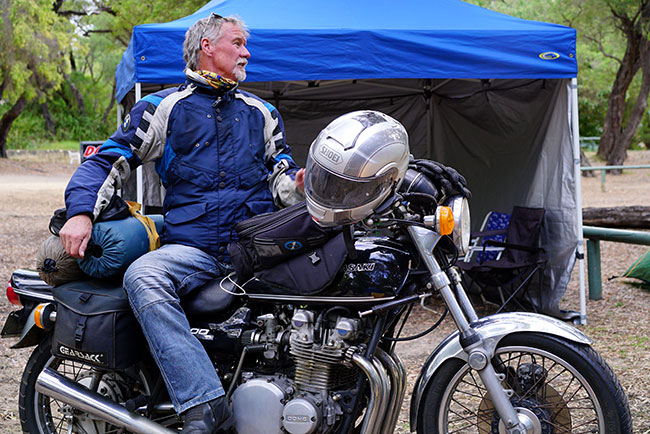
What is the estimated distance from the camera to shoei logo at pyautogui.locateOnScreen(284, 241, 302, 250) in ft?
8.85

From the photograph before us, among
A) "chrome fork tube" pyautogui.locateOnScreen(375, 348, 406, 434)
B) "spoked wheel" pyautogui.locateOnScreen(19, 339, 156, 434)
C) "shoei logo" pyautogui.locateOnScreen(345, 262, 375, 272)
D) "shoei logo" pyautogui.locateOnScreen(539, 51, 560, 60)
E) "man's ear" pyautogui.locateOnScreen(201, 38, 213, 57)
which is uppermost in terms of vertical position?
"man's ear" pyautogui.locateOnScreen(201, 38, 213, 57)

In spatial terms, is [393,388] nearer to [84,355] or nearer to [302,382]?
[302,382]

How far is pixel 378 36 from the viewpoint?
572 centimetres

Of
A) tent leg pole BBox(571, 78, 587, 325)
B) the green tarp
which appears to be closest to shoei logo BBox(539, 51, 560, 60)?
tent leg pole BBox(571, 78, 587, 325)

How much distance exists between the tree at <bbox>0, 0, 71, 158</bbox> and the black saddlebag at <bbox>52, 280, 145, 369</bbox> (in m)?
24.6

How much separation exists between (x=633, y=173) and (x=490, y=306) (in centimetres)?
2013

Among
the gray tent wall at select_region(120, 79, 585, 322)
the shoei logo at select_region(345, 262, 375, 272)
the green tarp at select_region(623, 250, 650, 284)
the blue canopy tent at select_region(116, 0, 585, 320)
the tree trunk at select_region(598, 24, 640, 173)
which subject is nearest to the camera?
the shoei logo at select_region(345, 262, 375, 272)

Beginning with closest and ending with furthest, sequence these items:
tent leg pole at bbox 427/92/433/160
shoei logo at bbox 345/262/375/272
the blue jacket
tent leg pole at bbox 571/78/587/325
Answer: shoei logo at bbox 345/262/375/272
the blue jacket
tent leg pole at bbox 571/78/587/325
tent leg pole at bbox 427/92/433/160

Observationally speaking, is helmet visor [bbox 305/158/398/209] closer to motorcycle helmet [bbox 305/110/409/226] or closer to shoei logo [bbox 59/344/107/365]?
motorcycle helmet [bbox 305/110/409/226]

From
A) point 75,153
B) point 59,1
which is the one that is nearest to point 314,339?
point 59,1

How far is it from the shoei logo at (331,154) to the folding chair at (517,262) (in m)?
4.03

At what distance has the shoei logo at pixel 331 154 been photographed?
96.8 inches

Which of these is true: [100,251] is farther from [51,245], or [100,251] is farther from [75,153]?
[75,153]

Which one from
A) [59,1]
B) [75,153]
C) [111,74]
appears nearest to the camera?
[59,1]
